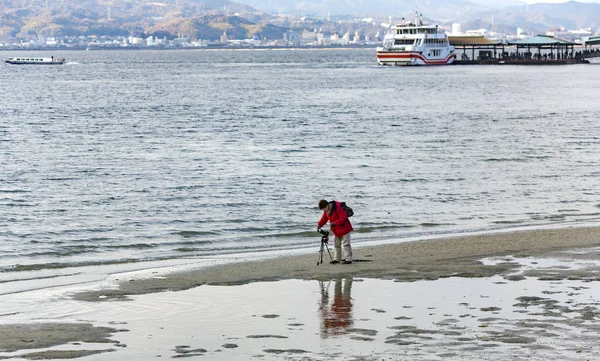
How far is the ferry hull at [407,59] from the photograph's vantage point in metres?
184

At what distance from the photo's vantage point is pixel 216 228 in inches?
1143

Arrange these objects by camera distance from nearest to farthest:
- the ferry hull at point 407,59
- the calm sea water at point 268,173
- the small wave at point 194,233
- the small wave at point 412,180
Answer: the small wave at point 194,233, the calm sea water at point 268,173, the small wave at point 412,180, the ferry hull at point 407,59

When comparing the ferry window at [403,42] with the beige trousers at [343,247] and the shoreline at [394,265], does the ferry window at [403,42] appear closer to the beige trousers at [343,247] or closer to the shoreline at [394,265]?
the shoreline at [394,265]

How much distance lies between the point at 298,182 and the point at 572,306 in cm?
2382

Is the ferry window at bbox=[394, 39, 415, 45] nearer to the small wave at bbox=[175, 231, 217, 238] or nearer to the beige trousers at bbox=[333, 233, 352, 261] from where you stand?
the small wave at bbox=[175, 231, 217, 238]

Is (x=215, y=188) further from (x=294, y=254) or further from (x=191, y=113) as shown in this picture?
(x=191, y=113)

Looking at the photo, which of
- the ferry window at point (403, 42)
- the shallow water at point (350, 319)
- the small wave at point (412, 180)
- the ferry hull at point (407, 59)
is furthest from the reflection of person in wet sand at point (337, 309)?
the ferry window at point (403, 42)

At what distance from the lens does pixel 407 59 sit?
184m

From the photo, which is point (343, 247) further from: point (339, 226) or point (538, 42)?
point (538, 42)

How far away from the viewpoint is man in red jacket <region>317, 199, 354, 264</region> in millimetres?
20812

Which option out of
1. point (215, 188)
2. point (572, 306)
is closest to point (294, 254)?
point (572, 306)

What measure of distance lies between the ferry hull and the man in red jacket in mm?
164272

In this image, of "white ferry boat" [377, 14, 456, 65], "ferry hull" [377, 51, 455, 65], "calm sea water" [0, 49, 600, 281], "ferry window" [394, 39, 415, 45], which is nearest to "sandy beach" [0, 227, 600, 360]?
"calm sea water" [0, 49, 600, 281]

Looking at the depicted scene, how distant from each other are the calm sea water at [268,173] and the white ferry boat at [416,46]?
83401 mm
